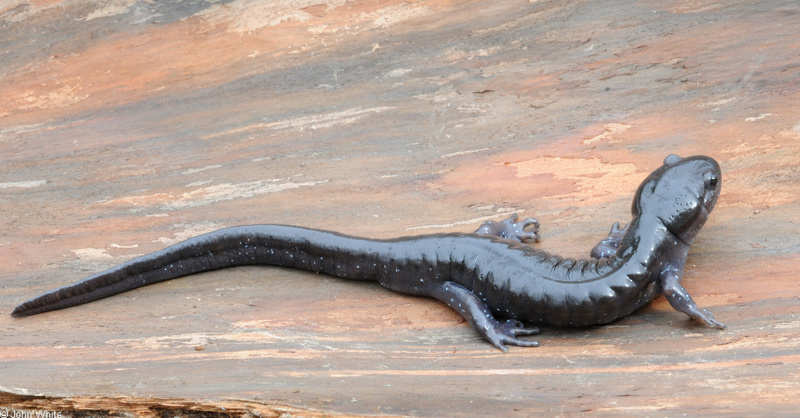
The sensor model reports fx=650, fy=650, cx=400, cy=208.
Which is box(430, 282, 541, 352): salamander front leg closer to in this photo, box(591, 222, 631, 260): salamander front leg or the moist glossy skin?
the moist glossy skin

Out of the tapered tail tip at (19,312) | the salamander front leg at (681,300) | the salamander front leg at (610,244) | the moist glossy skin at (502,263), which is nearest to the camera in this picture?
the salamander front leg at (681,300)

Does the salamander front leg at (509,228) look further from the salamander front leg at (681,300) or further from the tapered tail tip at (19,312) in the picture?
the tapered tail tip at (19,312)

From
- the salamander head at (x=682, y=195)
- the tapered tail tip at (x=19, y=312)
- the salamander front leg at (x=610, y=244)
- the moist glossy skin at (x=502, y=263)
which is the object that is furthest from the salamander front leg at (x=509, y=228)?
the tapered tail tip at (x=19, y=312)

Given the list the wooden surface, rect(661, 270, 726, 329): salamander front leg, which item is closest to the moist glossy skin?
rect(661, 270, 726, 329): salamander front leg

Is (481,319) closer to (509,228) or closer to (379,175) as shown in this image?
(509,228)

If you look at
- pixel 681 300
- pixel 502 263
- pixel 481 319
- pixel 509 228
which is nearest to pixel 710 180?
pixel 681 300

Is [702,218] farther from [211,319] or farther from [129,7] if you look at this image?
[129,7]
